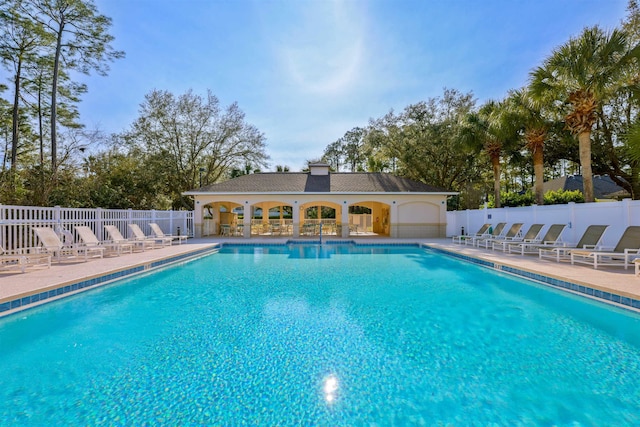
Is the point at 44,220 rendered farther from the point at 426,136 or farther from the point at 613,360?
the point at 426,136

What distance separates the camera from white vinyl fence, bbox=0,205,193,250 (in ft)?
27.8

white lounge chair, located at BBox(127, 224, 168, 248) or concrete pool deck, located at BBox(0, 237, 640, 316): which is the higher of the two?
white lounge chair, located at BBox(127, 224, 168, 248)

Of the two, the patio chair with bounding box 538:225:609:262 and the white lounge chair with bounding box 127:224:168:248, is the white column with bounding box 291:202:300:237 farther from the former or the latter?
the patio chair with bounding box 538:225:609:262

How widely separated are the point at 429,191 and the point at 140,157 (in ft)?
71.0


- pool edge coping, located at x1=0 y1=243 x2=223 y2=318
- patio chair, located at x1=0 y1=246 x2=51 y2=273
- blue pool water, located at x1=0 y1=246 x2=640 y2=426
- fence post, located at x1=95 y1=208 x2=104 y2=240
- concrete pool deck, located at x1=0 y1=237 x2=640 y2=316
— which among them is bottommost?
blue pool water, located at x1=0 y1=246 x2=640 y2=426

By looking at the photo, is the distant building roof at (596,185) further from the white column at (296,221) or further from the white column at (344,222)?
the white column at (296,221)

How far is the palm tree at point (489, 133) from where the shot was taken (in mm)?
15241

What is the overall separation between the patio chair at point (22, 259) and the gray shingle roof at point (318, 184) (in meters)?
9.69

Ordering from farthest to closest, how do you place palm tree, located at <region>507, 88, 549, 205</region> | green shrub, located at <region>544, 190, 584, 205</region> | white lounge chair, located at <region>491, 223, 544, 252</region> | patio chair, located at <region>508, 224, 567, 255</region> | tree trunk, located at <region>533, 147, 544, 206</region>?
green shrub, located at <region>544, 190, 584, 205</region>
tree trunk, located at <region>533, 147, 544, 206</region>
palm tree, located at <region>507, 88, 549, 205</region>
white lounge chair, located at <region>491, 223, 544, 252</region>
patio chair, located at <region>508, 224, 567, 255</region>

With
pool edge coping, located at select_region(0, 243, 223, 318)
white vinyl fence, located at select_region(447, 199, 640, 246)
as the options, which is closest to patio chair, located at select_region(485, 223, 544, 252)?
white vinyl fence, located at select_region(447, 199, 640, 246)

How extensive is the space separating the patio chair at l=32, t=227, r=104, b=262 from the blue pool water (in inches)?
131

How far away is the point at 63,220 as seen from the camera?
404 inches

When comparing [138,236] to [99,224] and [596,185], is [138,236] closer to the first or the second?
[99,224]

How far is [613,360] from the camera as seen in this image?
152 inches
